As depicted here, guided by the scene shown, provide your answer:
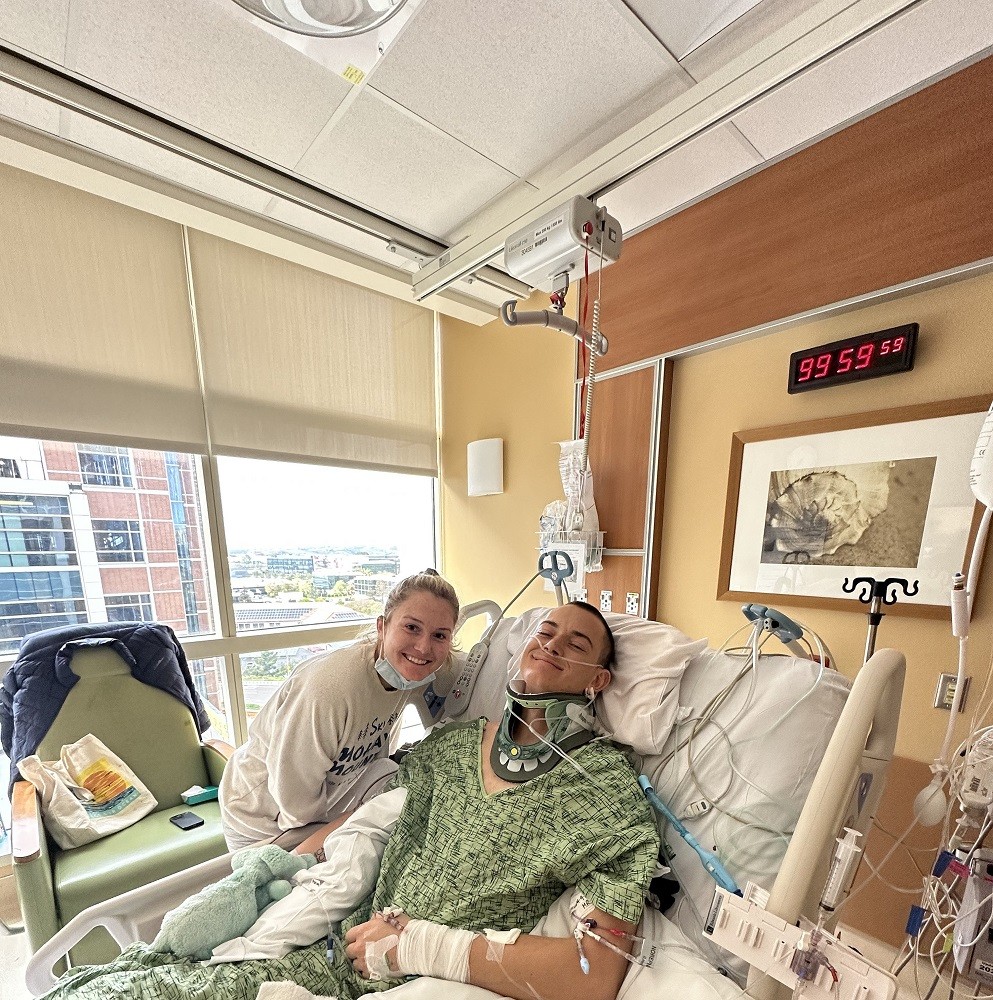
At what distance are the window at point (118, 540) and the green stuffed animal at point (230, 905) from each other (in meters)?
1.81

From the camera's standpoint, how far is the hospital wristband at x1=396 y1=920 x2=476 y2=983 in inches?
33.1

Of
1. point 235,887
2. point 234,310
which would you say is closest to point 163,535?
point 234,310

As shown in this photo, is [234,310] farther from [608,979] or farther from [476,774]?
[608,979]

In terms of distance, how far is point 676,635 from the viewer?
1191mm

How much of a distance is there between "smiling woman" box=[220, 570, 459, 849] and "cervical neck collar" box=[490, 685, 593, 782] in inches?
11.4

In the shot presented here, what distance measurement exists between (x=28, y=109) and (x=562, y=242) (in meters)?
1.82

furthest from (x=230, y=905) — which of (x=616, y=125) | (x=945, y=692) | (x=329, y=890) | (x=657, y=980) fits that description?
(x=616, y=125)

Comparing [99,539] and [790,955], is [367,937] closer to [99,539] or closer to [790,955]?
[790,955]

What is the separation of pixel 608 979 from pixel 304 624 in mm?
2470

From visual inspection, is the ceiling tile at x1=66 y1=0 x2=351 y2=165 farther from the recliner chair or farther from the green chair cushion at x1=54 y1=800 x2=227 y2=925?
the green chair cushion at x1=54 y1=800 x2=227 y2=925

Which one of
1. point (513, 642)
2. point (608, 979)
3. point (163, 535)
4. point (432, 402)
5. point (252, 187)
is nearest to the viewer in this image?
point (608, 979)

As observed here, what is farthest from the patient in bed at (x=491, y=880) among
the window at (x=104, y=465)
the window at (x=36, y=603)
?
the window at (x=104, y=465)

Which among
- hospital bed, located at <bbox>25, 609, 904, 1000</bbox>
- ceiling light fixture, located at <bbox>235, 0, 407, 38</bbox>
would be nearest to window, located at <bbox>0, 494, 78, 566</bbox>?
hospital bed, located at <bbox>25, 609, 904, 1000</bbox>

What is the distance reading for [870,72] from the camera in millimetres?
1312
